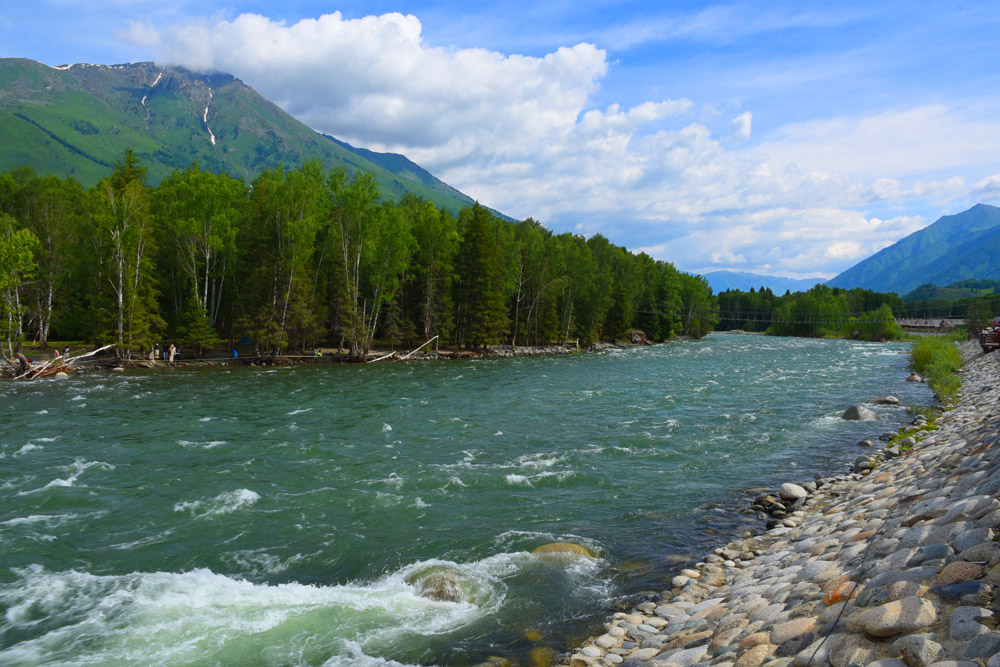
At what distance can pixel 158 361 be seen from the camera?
143 ft

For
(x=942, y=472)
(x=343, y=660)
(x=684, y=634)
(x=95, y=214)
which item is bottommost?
(x=343, y=660)

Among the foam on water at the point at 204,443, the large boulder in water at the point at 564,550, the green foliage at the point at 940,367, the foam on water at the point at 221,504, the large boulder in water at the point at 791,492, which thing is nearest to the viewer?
the large boulder in water at the point at 564,550

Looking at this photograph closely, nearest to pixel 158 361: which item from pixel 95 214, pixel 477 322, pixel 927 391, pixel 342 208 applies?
pixel 95 214

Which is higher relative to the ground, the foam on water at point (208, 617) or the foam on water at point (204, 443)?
the foam on water at point (204, 443)

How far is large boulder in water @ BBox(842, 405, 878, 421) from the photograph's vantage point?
78.1 ft

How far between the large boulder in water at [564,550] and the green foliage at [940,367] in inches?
936

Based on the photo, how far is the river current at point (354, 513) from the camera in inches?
336

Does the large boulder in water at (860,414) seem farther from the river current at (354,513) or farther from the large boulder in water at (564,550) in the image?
the large boulder in water at (564,550)

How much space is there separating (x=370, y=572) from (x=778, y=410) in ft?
75.5

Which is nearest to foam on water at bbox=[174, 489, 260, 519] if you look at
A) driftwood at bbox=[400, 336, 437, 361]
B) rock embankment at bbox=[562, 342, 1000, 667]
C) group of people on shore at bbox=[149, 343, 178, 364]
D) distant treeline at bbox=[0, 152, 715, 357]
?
rock embankment at bbox=[562, 342, 1000, 667]

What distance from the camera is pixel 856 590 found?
19.4 ft

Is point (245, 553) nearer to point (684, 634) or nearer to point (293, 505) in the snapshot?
point (293, 505)

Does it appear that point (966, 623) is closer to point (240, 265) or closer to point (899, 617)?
point (899, 617)

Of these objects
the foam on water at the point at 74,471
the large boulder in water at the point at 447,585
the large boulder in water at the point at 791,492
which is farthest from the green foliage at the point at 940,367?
the foam on water at the point at 74,471
